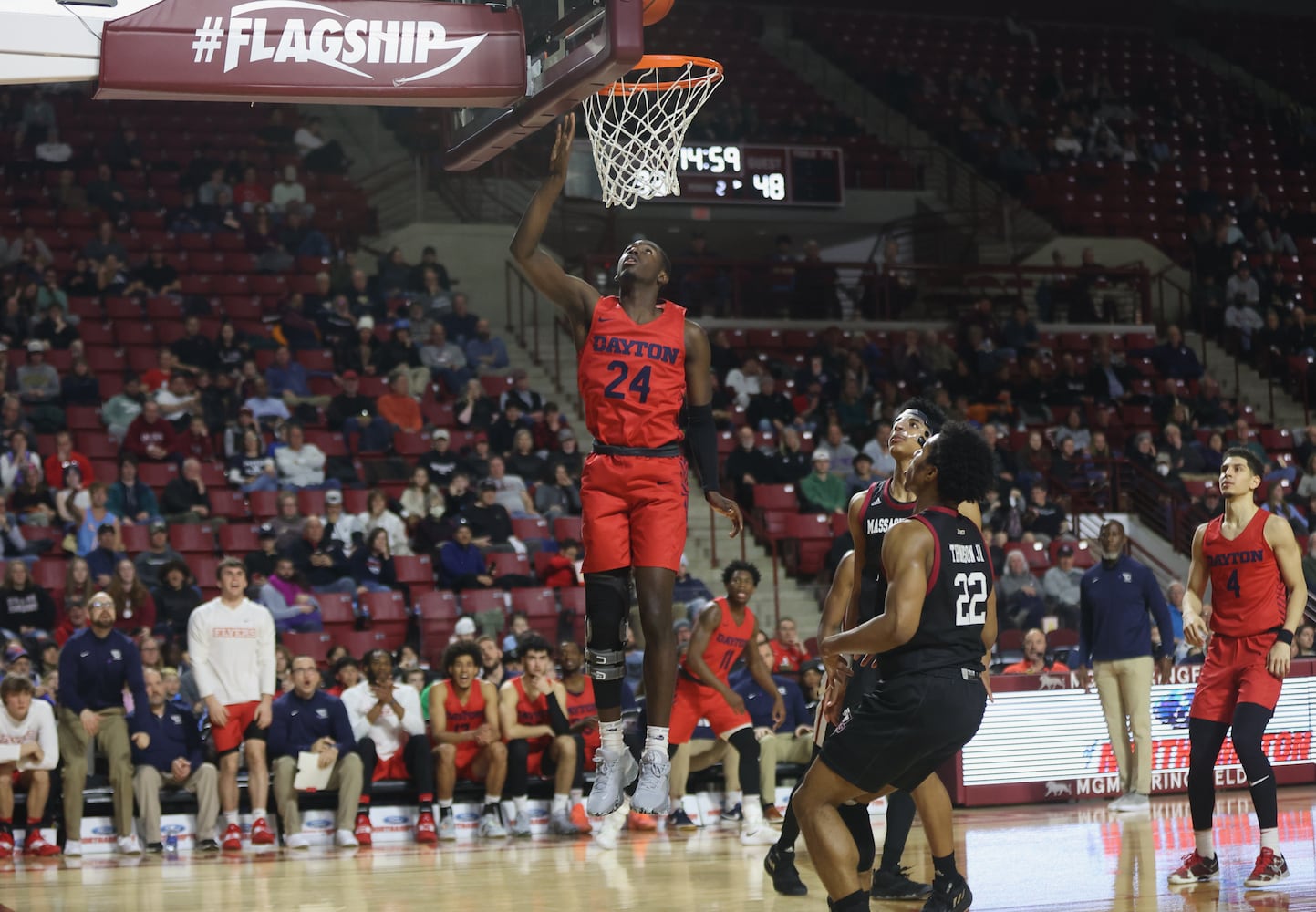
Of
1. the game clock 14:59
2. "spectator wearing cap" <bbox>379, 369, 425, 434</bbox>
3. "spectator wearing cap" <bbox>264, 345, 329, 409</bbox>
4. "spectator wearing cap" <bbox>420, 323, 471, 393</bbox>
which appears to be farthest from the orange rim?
the game clock 14:59

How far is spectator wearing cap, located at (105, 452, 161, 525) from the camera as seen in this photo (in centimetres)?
1388

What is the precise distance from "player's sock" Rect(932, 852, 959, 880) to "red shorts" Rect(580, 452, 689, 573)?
190 cm

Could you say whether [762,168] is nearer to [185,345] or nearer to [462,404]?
[462,404]

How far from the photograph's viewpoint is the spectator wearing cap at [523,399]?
655 inches

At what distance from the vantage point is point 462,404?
16.7 metres

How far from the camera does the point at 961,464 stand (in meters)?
5.90

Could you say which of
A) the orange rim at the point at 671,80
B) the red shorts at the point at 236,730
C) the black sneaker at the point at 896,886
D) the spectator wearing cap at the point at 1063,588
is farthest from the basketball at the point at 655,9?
the spectator wearing cap at the point at 1063,588

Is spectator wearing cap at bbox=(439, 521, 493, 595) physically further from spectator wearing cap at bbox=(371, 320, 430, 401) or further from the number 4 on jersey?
the number 4 on jersey

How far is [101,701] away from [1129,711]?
743 cm

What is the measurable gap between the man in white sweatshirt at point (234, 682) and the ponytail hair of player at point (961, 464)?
20.6 feet

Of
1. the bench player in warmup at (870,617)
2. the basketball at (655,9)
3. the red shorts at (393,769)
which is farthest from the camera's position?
the red shorts at (393,769)

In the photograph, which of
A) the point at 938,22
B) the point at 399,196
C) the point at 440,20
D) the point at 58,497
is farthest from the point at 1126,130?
the point at 440,20

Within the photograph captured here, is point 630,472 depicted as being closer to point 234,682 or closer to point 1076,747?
point 234,682

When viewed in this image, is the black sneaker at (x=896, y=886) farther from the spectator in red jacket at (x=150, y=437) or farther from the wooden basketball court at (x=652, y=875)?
the spectator in red jacket at (x=150, y=437)
